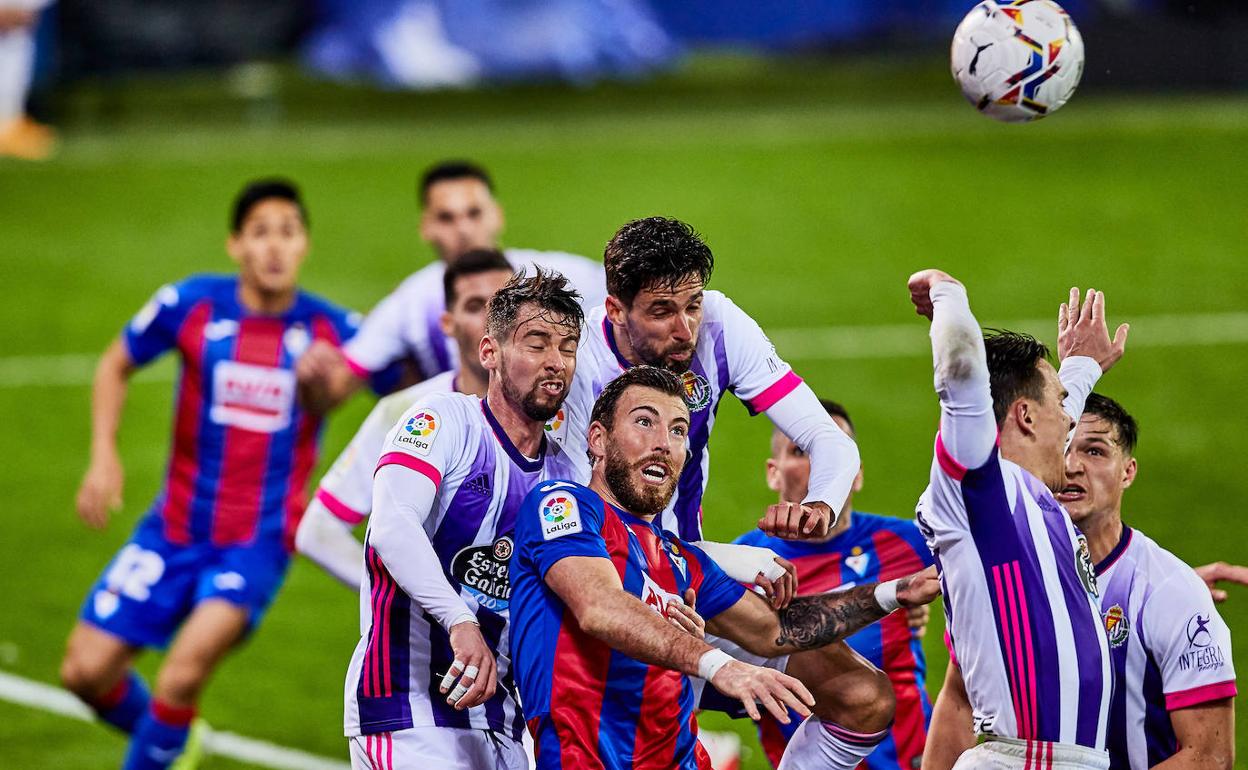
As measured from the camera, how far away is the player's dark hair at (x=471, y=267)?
7.22 meters

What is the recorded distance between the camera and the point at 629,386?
5.15 m

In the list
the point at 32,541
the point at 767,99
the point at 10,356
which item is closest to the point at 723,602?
the point at 32,541

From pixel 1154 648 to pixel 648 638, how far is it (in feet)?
5.28

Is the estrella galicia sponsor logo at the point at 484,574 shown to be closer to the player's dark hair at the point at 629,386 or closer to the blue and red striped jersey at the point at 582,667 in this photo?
the blue and red striped jersey at the point at 582,667

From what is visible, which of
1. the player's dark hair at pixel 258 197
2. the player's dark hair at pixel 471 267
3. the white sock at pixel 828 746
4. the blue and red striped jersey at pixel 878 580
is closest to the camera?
the white sock at pixel 828 746

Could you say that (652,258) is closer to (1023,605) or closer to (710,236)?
(1023,605)

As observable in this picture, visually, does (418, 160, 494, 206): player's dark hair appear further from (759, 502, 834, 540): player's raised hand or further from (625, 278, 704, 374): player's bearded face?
(759, 502, 834, 540): player's raised hand

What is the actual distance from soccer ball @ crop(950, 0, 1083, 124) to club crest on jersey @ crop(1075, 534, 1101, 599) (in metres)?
1.77

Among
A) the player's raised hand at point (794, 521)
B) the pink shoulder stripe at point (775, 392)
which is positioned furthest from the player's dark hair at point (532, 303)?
the player's raised hand at point (794, 521)

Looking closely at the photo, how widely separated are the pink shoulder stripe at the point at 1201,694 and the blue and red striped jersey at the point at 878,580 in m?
1.25

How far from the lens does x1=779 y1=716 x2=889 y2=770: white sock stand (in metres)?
5.73

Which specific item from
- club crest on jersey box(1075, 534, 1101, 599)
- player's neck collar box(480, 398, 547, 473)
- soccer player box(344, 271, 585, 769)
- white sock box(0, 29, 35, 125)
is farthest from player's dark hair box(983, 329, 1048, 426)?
white sock box(0, 29, 35, 125)

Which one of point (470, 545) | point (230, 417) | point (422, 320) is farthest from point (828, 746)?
point (230, 417)

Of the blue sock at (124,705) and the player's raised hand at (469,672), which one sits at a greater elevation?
the player's raised hand at (469,672)
